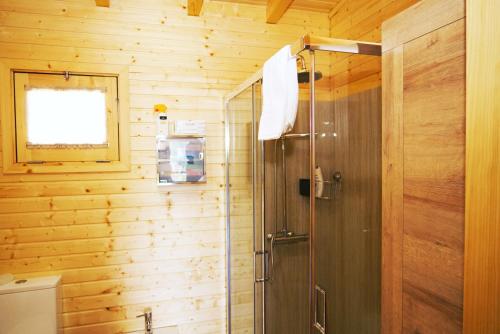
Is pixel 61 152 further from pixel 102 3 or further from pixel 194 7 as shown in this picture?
pixel 194 7

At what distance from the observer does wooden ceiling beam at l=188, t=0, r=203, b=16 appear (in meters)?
2.22

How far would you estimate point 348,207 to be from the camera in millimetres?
2072

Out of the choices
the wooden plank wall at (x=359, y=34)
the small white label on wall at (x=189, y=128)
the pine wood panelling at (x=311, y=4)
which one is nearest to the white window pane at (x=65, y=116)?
the small white label on wall at (x=189, y=128)

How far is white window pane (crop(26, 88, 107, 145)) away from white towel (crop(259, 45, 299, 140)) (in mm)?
1323

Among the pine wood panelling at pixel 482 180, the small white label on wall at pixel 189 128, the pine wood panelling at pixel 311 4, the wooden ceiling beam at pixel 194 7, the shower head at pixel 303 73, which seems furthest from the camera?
the pine wood panelling at pixel 311 4

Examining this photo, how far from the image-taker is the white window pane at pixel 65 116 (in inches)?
84.3

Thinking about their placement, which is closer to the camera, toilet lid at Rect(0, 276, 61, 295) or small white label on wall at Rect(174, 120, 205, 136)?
toilet lid at Rect(0, 276, 61, 295)

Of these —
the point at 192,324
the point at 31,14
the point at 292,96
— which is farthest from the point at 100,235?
the point at 292,96

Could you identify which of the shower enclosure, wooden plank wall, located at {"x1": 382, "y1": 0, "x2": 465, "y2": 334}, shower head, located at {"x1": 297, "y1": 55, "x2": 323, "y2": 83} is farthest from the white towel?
wooden plank wall, located at {"x1": 382, "y1": 0, "x2": 465, "y2": 334}

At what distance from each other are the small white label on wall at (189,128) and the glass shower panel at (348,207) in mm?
923

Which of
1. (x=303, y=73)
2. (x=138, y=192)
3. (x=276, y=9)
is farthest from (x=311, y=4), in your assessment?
(x=138, y=192)

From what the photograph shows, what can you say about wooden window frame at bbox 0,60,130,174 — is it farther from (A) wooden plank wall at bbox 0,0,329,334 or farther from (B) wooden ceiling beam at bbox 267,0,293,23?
(B) wooden ceiling beam at bbox 267,0,293,23

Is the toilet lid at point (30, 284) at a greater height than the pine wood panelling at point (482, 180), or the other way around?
the pine wood panelling at point (482, 180)

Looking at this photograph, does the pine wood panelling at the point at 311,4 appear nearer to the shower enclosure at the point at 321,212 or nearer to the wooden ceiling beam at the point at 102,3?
the shower enclosure at the point at 321,212
